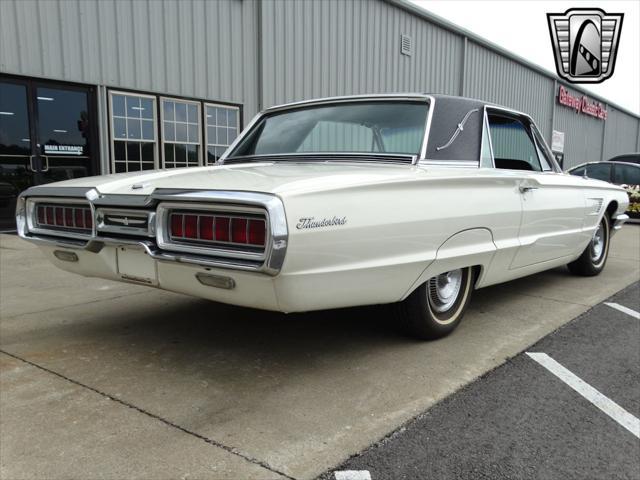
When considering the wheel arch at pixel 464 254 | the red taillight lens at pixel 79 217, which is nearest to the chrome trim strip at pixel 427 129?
the wheel arch at pixel 464 254

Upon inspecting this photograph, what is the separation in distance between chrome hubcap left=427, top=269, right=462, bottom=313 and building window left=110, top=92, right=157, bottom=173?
269 inches

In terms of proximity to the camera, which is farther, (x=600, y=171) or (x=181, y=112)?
(x=600, y=171)

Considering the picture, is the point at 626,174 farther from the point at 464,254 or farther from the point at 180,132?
the point at 464,254

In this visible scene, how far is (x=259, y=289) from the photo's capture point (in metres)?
2.26

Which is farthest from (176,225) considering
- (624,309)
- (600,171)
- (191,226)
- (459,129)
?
(600,171)

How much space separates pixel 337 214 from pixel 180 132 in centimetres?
789

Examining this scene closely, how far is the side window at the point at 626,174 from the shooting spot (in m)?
12.0

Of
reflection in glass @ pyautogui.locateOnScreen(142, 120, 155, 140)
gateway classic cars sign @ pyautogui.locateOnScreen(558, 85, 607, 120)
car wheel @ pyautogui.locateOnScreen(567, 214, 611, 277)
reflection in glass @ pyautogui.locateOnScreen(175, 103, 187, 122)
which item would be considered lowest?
car wheel @ pyautogui.locateOnScreen(567, 214, 611, 277)

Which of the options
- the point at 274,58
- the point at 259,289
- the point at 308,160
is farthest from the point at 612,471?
the point at 274,58

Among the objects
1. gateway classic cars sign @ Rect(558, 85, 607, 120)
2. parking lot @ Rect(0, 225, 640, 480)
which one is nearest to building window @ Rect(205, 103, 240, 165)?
parking lot @ Rect(0, 225, 640, 480)

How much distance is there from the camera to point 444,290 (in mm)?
3242

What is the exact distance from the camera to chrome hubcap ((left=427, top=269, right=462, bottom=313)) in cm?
314

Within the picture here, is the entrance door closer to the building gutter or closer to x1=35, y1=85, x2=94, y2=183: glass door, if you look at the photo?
x1=35, y1=85, x2=94, y2=183: glass door

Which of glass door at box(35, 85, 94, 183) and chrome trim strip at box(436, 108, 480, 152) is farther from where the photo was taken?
glass door at box(35, 85, 94, 183)
